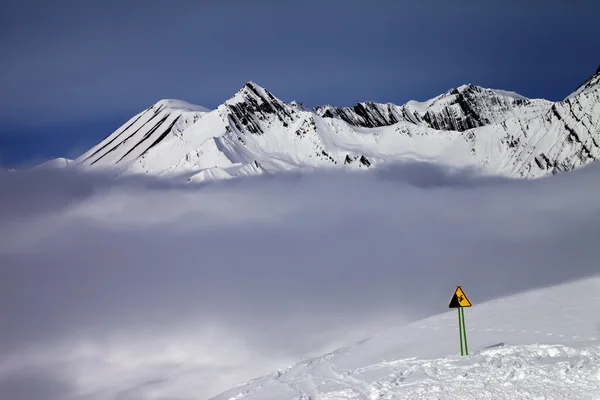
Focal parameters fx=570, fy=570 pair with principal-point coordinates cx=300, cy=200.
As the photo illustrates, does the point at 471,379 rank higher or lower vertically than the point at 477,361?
lower

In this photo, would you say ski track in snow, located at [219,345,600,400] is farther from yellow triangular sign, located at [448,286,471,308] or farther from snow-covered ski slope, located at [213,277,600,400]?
yellow triangular sign, located at [448,286,471,308]

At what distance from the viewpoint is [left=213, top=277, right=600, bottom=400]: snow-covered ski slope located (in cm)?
1752

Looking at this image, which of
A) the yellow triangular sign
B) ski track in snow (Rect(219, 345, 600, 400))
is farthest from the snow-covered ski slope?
the yellow triangular sign

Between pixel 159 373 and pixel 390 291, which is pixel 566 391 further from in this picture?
pixel 390 291

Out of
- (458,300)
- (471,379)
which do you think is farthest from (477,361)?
(458,300)

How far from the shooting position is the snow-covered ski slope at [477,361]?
57.5ft

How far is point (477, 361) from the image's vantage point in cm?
2042

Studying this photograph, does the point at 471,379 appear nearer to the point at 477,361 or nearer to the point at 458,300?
the point at 477,361

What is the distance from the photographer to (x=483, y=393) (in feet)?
56.0

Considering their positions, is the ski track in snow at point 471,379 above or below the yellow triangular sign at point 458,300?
below

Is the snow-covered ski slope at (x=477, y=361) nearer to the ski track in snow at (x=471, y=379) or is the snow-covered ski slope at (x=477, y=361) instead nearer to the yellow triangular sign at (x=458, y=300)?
the ski track in snow at (x=471, y=379)

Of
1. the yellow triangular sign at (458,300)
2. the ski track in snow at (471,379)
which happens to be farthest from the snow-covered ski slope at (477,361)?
the yellow triangular sign at (458,300)

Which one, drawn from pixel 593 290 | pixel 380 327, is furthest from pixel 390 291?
pixel 593 290

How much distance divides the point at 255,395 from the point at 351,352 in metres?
6.17
